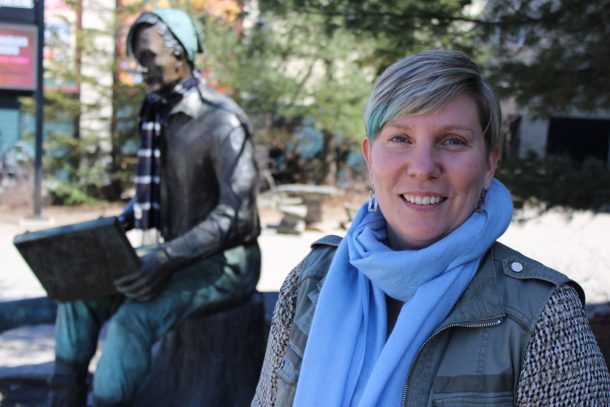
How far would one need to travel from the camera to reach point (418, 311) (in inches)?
53.6

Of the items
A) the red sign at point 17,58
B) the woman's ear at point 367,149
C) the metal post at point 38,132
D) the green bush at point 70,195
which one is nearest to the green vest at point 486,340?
the woman's ear at point 367,149

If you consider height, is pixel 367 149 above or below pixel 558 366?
above

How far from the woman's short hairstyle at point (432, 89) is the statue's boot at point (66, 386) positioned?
221 cm

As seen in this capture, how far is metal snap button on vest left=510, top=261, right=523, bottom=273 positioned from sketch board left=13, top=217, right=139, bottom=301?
1.90m

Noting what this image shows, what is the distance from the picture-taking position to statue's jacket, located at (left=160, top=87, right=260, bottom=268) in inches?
125

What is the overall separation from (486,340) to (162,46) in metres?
2.42

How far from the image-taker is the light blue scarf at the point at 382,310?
136 cm

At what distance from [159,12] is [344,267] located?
86.0 inches

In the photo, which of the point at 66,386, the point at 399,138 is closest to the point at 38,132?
the point at 66,386

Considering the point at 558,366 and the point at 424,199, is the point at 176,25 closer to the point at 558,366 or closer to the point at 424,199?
the point at 424,199

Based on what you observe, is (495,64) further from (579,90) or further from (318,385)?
(318,385)

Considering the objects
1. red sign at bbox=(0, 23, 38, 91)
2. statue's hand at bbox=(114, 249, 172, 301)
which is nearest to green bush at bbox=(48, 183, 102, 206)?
red sign at bbox=(0, 23, 38, 91)

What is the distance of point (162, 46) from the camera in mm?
3287

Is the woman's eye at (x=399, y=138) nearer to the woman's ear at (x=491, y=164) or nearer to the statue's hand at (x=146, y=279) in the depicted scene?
the woman's ear at (x=491, y=164)
